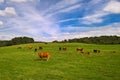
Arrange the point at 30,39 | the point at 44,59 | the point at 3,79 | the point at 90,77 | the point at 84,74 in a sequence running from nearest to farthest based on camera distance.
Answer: the point at 3,79
the point at 90,77
the point at 84,74
the point at 44,59
the point at 30,39

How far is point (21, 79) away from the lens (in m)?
20.3

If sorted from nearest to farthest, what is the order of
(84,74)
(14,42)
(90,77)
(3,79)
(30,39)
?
(3,79), (90,77), (84,74), (14,42), (30,39)

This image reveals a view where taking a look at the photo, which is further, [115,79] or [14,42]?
[14,42]

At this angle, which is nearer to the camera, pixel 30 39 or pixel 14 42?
pixel 14 42

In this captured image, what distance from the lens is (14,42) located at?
136875mm

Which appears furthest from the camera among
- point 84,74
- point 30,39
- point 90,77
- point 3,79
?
point 30,39

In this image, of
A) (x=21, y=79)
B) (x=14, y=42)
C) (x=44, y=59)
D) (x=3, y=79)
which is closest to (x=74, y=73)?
(x=21, y=79)

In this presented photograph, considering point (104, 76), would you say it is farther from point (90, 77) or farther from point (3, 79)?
point (3, 79)

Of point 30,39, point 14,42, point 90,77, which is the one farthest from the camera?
point 30,39

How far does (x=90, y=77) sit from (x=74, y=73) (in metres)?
2.36

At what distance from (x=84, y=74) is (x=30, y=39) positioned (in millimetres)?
124591

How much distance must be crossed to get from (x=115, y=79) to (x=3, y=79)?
10.1m

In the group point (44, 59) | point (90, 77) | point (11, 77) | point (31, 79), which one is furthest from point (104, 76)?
point (44, 59)

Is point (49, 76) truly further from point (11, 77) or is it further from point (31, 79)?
point (11, 77)
